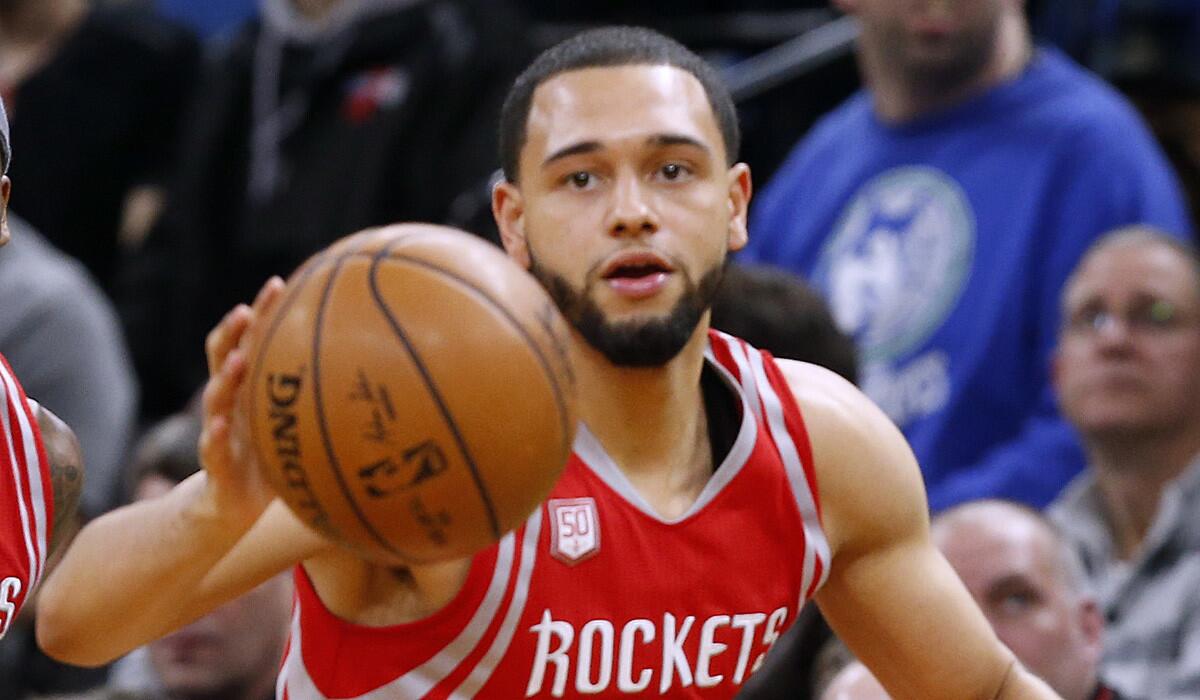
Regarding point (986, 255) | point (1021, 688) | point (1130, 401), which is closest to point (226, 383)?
point (1021, 688)

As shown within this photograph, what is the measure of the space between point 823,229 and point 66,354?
7.68 feet

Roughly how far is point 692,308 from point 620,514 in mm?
382

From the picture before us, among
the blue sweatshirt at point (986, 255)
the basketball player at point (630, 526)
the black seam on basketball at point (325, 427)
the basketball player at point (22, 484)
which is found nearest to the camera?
the black seam on basketball at point (325, 427)

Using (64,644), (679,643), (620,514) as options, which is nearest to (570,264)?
(620,514)

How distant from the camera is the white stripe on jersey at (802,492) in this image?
3844mm

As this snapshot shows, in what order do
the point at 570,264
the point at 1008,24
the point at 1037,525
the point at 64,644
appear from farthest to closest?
the point at 1008,24 < the point at 1037,525 < the point at 570,264 < the point at 64,644

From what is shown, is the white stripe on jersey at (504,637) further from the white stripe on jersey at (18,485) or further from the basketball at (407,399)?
the white stripe on jersey at (18,485)

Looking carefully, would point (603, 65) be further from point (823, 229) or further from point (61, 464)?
point (823, 229)

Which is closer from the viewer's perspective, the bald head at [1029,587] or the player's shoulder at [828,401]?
the player's shoulder at [828,401]

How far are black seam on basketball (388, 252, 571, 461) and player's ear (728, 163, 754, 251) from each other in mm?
810

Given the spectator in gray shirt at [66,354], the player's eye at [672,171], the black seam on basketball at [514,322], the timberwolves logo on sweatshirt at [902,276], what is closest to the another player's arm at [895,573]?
the player's eye at [672,171]

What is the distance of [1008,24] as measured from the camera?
638 cm

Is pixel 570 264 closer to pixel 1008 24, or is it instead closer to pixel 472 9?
pixel 1008 24

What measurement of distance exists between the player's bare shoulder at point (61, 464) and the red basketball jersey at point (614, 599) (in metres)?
0.57
